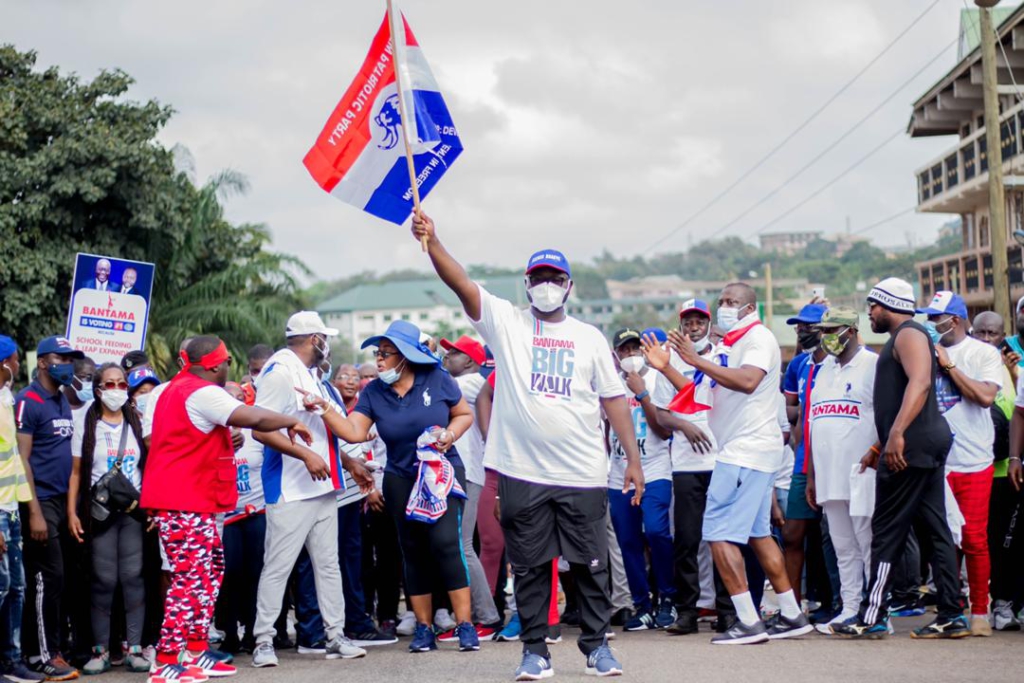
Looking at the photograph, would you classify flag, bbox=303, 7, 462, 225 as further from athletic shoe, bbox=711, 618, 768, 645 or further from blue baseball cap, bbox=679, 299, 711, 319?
athletic shoe, bbox=711, 618, 768, 645

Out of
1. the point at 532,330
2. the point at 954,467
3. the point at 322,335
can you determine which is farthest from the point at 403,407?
the point at 954,467

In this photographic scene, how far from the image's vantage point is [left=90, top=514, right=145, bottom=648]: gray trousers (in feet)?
28.9

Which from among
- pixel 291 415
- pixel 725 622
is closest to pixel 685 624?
pixel 725 622

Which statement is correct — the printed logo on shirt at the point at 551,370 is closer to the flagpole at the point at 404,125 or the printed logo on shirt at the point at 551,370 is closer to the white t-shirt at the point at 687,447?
the flagpole at the point at 404,125

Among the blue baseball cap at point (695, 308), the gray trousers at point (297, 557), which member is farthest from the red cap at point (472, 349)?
the gray trousers at point (297, 557)

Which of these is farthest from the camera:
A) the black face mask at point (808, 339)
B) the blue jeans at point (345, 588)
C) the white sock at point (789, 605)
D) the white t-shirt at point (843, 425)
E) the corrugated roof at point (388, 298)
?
the corrugated roof at point (388, 298)

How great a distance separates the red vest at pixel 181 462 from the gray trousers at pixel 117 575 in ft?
2.41

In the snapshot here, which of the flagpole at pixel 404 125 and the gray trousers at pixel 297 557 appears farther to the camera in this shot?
the gray trousers at pixel 297 557

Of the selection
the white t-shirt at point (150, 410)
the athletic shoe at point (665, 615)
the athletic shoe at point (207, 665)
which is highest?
the white t-shirt at point (150, 410)

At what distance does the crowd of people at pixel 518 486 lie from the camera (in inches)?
302

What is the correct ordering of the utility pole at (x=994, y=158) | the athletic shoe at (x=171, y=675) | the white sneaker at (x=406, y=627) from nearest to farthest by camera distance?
the athletic shoe at (x=171, y=675)
the white sneaker at (x=406, y=627)
the utility pole at (x=994, y=158)

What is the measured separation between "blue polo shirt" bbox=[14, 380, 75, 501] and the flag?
2413 millimetres

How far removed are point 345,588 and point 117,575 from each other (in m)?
1.87

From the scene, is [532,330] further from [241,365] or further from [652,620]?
[241,365]
